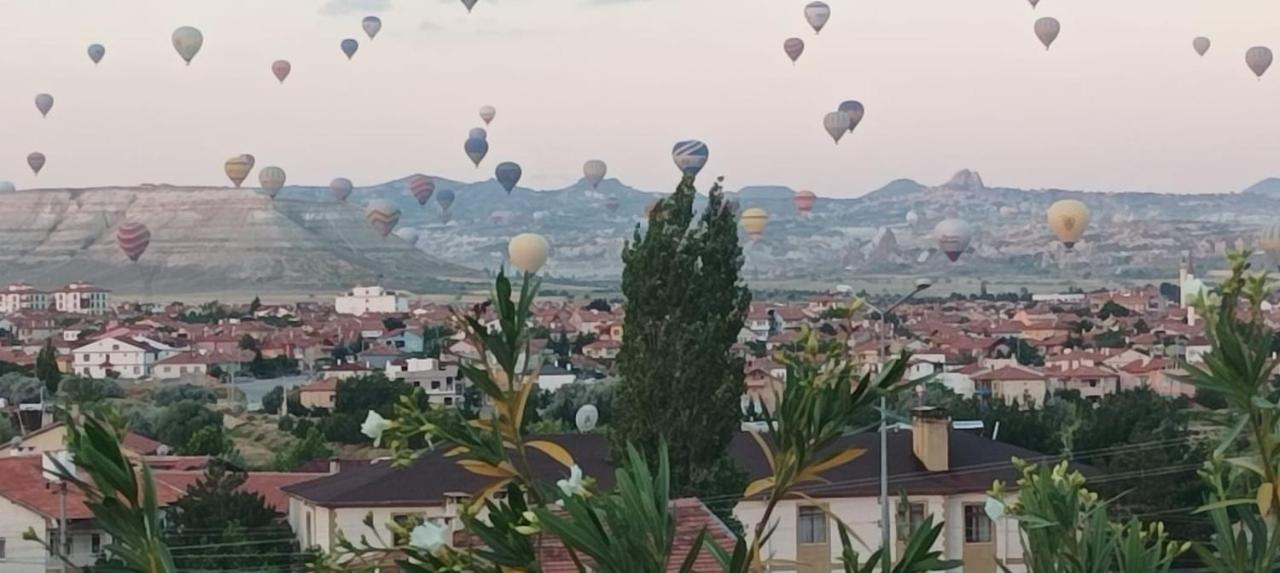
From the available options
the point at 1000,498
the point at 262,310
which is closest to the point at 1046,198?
the point at 262,310

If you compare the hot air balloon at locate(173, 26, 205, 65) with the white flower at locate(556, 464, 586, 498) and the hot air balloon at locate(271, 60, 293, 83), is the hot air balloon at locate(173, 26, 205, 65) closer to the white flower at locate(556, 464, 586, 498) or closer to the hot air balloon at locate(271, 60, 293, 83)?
the hot air balloon at locate(271, 60, 293, 83)

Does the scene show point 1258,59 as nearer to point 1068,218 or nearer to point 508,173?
point 1068,218

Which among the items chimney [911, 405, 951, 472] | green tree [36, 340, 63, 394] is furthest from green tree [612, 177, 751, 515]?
green tree [36, 340, 63, 394]

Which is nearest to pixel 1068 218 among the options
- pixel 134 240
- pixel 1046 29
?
pixel 1046 29

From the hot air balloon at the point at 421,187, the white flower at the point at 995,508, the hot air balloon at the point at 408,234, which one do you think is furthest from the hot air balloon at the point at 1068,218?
the hot air balloon at the point at 408,234

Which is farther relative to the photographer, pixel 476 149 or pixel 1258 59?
pixel 476 149

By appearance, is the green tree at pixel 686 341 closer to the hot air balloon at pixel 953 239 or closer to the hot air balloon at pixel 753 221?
the hot air balloon at pixel 753 221
